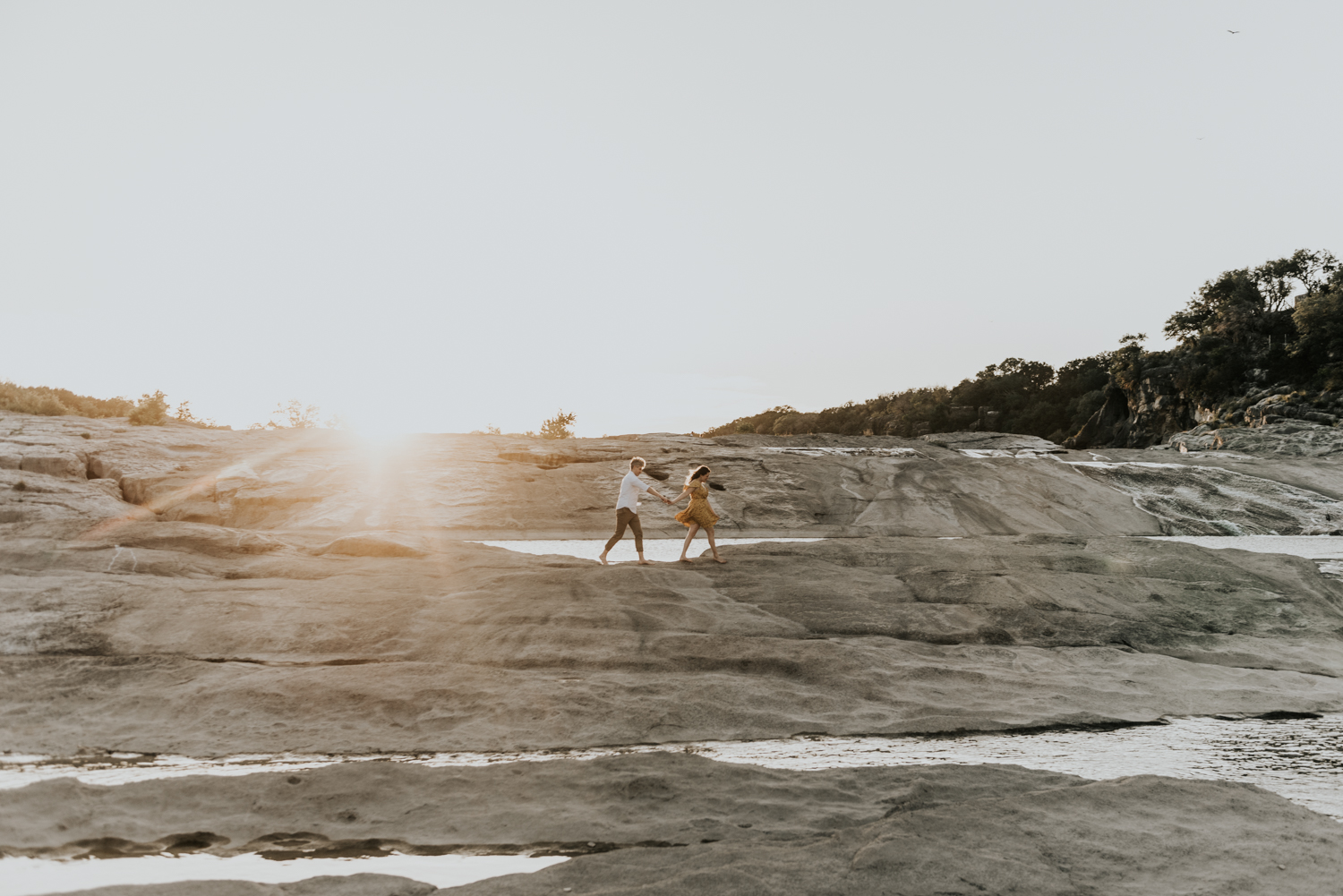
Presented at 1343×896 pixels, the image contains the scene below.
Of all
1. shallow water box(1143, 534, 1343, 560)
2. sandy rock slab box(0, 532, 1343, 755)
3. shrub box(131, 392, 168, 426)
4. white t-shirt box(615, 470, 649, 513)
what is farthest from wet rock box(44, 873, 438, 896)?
shrub box(131, 392, 168, 426)

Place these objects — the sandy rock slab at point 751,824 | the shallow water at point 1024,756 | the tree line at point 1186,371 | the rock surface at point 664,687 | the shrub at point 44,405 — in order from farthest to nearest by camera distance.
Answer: the tree line at point 1186,371, the shrub at point 44,405, the shallow water at point 1024,756, the rock surface at point 664,687, the sandy rock slab at point 751,824

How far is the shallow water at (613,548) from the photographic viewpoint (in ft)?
44.7

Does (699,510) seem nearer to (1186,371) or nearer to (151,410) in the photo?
(151,410)

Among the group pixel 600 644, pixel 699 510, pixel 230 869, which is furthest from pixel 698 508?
pixel 230 869

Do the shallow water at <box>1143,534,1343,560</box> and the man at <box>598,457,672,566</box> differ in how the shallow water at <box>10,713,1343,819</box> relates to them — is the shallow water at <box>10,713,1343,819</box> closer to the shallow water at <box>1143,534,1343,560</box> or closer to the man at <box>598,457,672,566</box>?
the man at <box>598,457,672,566</box>

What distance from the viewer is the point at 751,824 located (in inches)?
150

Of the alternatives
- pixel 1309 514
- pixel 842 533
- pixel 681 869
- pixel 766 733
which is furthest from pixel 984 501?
pixel 681 869

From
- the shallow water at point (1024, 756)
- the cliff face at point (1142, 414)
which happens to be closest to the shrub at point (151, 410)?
the shallow water at point (1024, 756)

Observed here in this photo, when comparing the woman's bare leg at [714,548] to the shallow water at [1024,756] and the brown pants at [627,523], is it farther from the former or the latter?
the shallow water at [1024,756]

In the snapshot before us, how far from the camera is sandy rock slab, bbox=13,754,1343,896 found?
10.6 feet

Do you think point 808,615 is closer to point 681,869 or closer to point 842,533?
point 681,869

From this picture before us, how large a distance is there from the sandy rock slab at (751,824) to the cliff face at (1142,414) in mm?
58371

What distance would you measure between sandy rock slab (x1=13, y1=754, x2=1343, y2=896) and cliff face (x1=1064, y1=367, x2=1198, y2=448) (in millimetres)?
58371

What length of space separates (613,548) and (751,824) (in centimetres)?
1097
